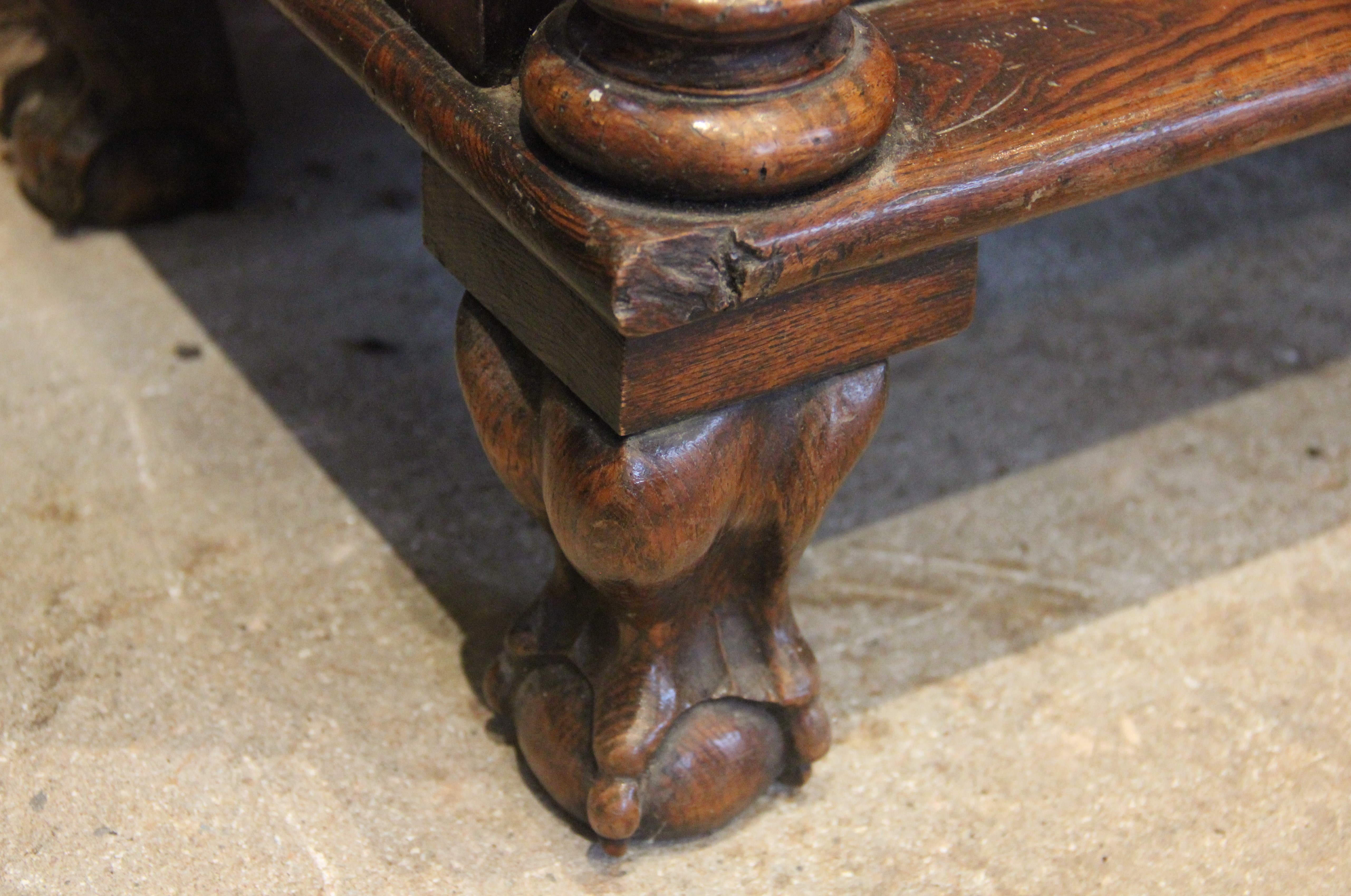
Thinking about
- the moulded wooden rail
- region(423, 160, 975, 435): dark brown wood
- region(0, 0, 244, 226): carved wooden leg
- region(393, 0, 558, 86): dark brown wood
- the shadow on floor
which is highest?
region(393, 0, 558, 86): dark brown wood

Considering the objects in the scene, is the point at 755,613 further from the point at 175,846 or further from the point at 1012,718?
the point at 175,846

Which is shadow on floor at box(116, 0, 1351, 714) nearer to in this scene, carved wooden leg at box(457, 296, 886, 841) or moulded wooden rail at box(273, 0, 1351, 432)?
carved wooden leg at box(457, 296, 886, 841)

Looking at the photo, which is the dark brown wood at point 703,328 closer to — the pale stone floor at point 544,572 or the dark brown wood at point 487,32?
the dark brown wood at point 487,32

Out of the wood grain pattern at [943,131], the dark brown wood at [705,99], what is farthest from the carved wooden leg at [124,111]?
the dark brown wood at [705,99]

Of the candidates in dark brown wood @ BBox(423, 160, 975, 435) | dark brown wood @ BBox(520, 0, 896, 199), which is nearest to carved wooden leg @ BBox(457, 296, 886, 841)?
dark brown wood @ BBox(423, 160, 975, 435)

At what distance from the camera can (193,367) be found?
Result: 1627 millimetres

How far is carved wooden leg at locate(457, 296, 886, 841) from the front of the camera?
977 millimetres

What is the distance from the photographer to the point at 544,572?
1414mm

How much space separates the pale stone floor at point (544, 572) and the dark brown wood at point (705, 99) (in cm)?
55

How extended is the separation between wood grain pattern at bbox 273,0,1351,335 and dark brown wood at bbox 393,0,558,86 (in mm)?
14

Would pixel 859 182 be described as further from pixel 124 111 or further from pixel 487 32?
pixel 124 111

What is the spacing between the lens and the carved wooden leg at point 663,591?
977 millimetres

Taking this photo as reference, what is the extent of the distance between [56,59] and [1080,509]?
1264mm

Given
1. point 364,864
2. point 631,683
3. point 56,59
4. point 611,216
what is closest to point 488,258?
point 611,216
